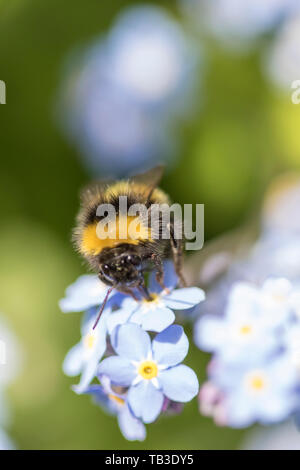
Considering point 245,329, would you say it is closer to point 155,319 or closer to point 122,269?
point 155,319

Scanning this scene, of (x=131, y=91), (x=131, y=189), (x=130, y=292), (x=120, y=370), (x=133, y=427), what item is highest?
(x=131, y=91)

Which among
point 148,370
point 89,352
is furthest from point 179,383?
point 89,352

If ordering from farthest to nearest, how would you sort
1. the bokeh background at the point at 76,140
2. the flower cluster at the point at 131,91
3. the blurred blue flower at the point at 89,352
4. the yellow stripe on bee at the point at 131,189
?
the flower cluster at the point at 131,91 < the bokeh background at the point at 76,140 < the yellow stripe on bee at the point at 131,189 < the blurred blue flower at the point at 89,352

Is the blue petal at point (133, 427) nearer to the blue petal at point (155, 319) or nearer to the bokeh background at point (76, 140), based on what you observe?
the blue petal at point (155, 319)

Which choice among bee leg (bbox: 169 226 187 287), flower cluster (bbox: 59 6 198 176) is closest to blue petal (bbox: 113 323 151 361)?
bee leg (bbox: 169 226 187 287)

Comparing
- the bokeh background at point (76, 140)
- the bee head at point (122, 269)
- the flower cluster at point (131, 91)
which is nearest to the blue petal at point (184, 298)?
the bee head at point (122, 269)
